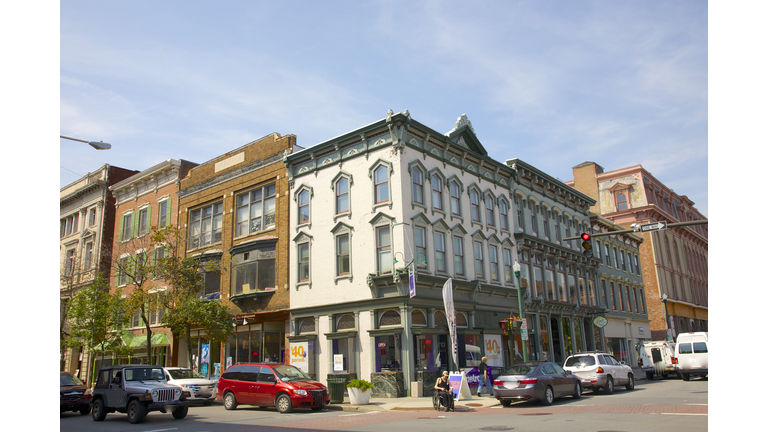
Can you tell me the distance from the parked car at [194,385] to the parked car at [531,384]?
37.3ft

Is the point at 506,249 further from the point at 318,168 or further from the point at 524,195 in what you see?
the point at 318,168

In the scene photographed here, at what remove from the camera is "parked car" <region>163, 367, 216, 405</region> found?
21.5 m

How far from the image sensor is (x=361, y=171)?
27.2 meters

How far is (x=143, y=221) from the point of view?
3903 cm

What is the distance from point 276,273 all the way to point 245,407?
9.50 meters

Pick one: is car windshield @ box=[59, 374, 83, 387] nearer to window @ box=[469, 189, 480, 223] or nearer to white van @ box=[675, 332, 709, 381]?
window @ box=[469, 189, 480, 223]

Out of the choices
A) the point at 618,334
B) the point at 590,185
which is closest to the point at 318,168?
the point at 618,334

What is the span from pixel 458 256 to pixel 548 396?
10408 mm

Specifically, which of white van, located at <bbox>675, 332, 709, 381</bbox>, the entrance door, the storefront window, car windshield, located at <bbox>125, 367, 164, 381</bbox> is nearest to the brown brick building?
the storefront window

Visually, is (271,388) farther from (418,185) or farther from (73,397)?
(418,185)

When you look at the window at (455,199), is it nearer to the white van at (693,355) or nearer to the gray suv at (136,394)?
the white van at (693,355)

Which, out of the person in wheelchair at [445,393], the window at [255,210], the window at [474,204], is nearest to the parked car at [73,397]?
the window at [255,210]

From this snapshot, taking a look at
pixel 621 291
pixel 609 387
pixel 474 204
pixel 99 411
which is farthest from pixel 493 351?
pixel 621 291

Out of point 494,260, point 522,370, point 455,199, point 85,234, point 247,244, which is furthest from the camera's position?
point 85,234
